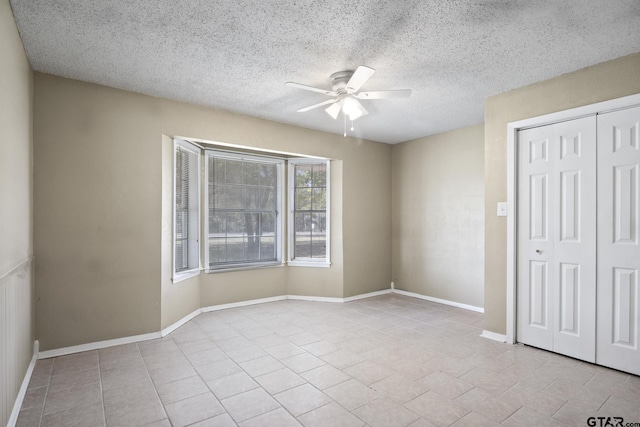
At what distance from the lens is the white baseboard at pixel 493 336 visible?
3551 mm

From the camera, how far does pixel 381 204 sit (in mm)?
5902

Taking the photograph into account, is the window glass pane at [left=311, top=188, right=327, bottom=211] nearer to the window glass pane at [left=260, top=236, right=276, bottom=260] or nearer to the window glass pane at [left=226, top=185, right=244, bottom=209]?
the window glass pane at [left=260, top=236, right=276, bottom=260]

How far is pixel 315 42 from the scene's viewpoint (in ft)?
8.49

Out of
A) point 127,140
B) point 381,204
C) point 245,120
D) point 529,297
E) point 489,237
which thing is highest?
point 245,120

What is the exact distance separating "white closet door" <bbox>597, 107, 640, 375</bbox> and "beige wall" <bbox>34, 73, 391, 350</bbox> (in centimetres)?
369

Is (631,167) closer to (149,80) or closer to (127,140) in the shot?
(149,80)

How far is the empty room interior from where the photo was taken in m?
2.28

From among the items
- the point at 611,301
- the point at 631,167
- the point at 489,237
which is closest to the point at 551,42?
the point at 631,167

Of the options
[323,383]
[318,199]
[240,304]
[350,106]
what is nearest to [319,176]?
[318,199]

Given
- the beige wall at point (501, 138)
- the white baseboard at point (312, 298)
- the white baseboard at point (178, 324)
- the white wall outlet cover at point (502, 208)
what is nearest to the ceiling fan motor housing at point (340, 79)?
the beige wall at point (501, 138)

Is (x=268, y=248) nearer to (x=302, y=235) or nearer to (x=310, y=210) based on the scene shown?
(x=302, y=235)

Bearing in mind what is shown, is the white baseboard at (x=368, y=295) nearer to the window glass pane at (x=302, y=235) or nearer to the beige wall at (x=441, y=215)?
the beige wall at (x=441, y=215)

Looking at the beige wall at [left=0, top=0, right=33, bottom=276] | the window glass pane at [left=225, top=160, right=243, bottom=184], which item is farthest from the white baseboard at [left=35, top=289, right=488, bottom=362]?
the window glass pane at [left=225, top=160, right=243, bottom=184]

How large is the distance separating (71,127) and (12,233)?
139 cm
